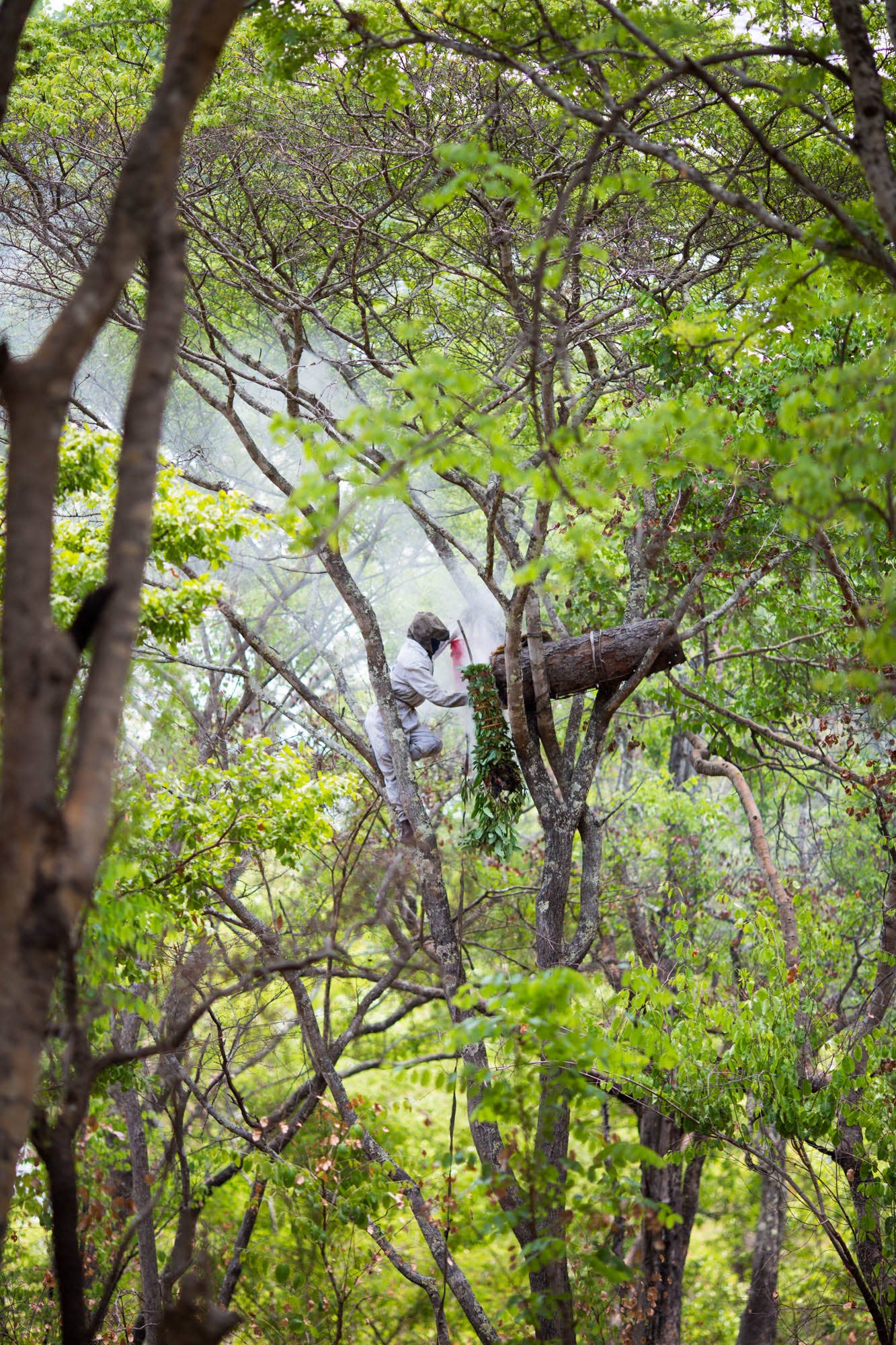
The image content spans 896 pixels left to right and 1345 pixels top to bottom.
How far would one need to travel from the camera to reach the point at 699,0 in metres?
6.85

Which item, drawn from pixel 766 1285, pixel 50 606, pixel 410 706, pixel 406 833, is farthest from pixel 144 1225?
pixel 50 606

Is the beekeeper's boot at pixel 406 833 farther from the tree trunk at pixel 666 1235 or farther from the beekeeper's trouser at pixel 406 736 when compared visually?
the tree trunk at pixel 666 1235

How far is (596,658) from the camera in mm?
6809

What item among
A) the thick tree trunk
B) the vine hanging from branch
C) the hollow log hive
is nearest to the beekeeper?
the vine hanging from branch

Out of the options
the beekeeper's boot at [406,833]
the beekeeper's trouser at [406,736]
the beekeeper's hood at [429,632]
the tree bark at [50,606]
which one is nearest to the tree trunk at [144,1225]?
the beekeeper's boot at [406,833]

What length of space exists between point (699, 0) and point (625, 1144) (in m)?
6.61

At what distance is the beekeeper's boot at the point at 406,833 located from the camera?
734 centimetres

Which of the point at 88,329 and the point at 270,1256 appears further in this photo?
the point at 270,1256

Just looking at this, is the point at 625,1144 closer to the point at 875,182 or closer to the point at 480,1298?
the point at 875,182

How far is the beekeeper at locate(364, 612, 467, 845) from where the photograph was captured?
24.2 ft

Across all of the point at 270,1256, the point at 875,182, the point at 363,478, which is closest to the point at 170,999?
the point at 270,1256

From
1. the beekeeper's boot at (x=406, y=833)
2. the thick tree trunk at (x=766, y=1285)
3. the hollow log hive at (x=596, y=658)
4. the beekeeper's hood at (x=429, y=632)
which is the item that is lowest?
the thick tree trunk at (x=766, y=1285)

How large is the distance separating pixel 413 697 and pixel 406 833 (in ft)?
3.01

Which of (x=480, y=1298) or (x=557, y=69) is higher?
(x=557, y=69)
